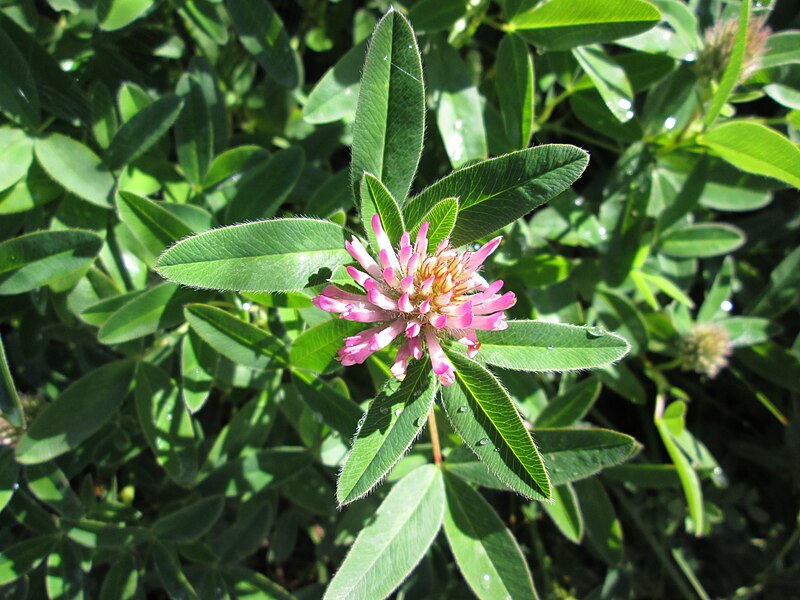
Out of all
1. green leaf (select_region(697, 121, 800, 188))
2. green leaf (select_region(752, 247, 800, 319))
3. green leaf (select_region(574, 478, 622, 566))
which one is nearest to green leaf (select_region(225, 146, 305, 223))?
green leaf (select_region(697, 121, 800, 188))

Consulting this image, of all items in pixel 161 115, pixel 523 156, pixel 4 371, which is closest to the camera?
pixel 523 156

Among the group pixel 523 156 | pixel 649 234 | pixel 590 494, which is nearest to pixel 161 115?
pixel 523 156

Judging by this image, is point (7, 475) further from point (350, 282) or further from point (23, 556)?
point (350, 282)

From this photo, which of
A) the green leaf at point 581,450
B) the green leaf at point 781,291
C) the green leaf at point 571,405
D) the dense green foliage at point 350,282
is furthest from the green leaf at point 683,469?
the green leaf at point 781,291

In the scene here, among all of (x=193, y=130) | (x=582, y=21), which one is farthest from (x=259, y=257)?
(x=582, y=21)

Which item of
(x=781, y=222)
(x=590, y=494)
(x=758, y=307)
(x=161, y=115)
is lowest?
(x=590, y=494)

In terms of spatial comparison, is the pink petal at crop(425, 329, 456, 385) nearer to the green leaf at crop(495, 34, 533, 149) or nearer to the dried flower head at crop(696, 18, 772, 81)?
the green leaf at crop(495, 34, 533, 149)

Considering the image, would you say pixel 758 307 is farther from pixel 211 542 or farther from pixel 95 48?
pixel 95 48
